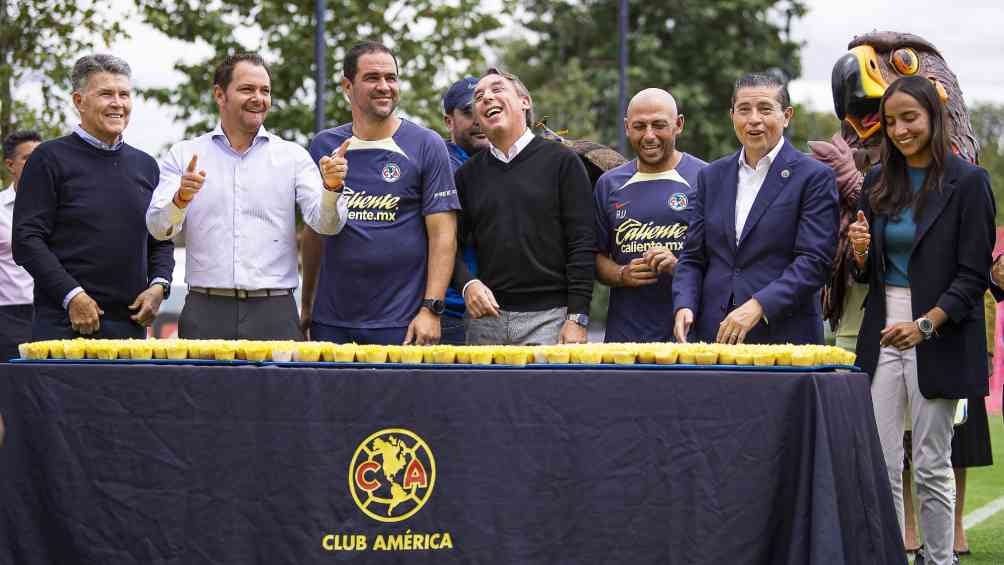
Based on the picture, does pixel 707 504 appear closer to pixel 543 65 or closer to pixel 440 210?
pixel 440 210

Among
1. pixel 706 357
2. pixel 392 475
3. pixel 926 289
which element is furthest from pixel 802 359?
pixel 392 475

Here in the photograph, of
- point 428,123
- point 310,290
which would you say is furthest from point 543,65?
point 310,290

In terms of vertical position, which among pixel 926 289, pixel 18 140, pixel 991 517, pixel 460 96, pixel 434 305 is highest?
pixel 460 96

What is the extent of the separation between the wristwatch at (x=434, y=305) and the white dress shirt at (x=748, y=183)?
1.35 meters

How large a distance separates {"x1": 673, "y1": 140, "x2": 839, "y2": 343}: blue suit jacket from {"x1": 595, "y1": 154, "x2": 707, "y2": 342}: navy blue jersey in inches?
17.3

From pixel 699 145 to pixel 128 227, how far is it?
85.6 feet

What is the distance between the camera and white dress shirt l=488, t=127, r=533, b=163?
6.44m

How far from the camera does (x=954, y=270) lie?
5590 millimetres

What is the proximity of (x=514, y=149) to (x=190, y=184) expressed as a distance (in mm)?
1590

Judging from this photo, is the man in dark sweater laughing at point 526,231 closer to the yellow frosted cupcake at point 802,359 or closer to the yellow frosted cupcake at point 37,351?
the yellow frosted cupcake at point 802,359

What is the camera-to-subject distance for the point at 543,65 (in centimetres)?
3394

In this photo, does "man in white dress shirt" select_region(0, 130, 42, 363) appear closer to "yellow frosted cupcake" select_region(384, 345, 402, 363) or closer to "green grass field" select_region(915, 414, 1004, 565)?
"yellow frosted cupcake" select_region(384, 345, 402, 363)

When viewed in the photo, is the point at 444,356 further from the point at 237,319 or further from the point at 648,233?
the point at 648,233

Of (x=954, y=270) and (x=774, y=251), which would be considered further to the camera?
(x=774, y=251)
